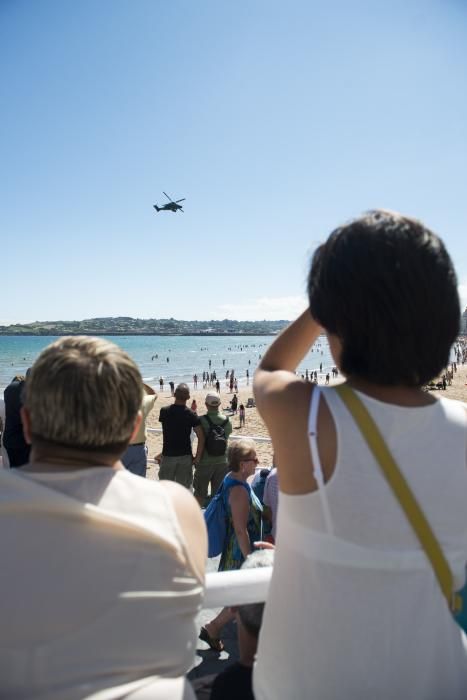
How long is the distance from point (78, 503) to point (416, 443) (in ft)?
2.39

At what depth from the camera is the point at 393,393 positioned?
1.06 m

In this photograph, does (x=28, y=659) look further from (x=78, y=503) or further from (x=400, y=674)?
(x=400, y=674)

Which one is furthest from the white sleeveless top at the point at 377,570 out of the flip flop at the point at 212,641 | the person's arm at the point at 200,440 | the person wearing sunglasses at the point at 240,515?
the person's arm at the point at 200,440

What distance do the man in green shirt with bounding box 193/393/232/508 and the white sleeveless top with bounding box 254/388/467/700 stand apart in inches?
196

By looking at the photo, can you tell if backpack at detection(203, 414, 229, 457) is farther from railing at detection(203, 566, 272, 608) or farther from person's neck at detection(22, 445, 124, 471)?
person's neck at detection(22, 445, 124, 471)

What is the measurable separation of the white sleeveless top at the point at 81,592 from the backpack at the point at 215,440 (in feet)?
16.2

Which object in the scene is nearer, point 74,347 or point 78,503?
point 78,503

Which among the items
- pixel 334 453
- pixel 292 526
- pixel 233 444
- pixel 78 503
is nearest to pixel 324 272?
pixel 334 453

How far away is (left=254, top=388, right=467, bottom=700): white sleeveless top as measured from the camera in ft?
3.21

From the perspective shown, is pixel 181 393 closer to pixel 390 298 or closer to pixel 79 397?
pixel 79 397

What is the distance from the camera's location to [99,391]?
114 cm

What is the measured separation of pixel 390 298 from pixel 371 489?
0.40 meters

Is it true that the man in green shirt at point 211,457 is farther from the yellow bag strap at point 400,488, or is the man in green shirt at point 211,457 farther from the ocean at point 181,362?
the ocean at point 181,362

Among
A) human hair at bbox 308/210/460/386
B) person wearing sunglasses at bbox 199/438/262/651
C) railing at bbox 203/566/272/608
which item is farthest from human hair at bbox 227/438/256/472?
human hair at bbox 308/210/460/386
